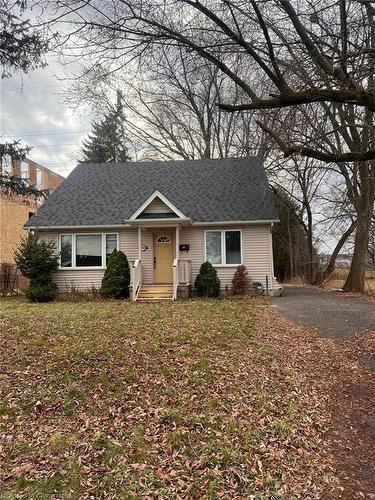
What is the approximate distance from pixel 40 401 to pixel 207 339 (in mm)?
3594

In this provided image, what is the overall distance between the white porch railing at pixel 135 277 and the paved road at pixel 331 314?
4.85 metres

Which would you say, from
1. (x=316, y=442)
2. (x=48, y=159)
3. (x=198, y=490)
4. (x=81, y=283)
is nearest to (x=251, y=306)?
(x=81, y=283)

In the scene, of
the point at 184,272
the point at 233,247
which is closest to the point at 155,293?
the point at 184,272

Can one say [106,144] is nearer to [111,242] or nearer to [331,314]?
[111,242]

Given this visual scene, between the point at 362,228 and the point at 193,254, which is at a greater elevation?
the point at 362,228

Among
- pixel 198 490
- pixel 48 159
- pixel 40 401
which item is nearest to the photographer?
pixel 198 490

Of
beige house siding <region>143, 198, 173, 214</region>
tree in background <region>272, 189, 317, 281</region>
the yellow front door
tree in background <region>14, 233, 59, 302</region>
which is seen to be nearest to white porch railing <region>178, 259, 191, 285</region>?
the yellow front door

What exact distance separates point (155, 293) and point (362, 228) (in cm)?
927

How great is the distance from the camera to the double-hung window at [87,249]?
56.0ft

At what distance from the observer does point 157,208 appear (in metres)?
16.3

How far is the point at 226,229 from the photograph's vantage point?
16703 millimetres

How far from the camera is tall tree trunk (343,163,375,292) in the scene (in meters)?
17.2

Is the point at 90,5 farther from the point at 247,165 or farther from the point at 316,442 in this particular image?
the point at 247,165

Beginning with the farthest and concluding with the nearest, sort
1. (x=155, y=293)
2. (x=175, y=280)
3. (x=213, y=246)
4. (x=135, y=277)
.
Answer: (x=213, y=246) → (x=155, y=293) → (x=135, y=277) → (x=175, y=280)
